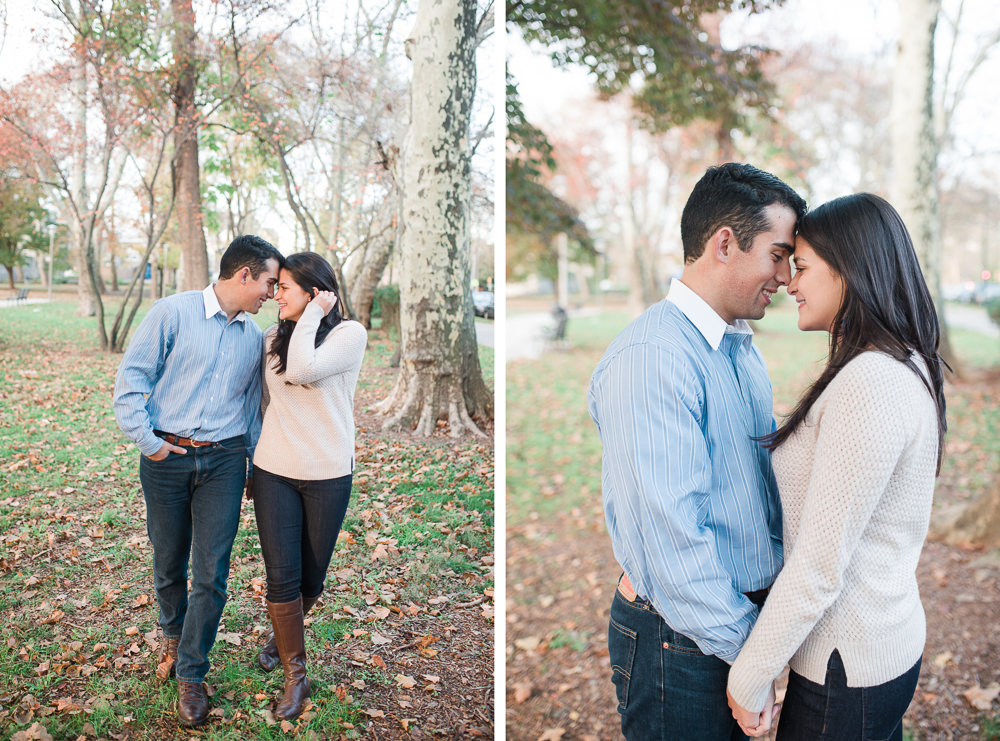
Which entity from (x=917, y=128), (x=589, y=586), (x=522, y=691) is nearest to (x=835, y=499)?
(x=522, y=691)

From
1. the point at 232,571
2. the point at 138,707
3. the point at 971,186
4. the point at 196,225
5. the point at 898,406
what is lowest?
the point at 138,707

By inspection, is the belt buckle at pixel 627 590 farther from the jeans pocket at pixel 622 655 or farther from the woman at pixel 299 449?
the woman at pixel 299 449

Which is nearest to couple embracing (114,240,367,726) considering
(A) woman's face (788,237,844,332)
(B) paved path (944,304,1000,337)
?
(A) woman's face (788,237,844,332)

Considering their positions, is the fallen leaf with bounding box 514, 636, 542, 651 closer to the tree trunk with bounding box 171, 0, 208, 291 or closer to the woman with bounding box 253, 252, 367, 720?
the woman with bounding box 253, 252, 367, 720

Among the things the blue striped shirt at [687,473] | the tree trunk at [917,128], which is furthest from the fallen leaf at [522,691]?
the tree trunk at [917,128]

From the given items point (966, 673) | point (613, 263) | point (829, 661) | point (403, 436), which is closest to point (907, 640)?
point (829, 661)

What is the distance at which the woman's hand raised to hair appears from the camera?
199cm

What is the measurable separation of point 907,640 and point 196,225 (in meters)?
2.12

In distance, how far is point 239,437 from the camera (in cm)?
205

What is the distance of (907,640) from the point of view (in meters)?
1.30

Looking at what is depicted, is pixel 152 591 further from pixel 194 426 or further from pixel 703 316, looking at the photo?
pixel 703 316

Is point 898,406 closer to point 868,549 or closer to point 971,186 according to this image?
point 868,549

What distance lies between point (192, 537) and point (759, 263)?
1801 mm

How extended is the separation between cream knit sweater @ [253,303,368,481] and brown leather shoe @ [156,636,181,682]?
1.84ft
